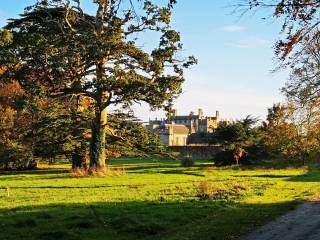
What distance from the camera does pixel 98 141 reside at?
1689 inches

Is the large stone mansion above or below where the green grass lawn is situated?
above

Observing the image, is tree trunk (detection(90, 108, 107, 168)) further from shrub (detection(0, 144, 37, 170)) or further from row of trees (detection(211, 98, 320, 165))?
row of trees (detection(211, 98, 320, 165))

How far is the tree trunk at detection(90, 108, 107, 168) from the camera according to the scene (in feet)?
140

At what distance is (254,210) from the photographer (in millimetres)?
19094

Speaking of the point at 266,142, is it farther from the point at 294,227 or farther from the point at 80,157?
the point at 294,227

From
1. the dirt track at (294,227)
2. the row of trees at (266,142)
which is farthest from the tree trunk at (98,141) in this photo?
the dirt track at (294,227)

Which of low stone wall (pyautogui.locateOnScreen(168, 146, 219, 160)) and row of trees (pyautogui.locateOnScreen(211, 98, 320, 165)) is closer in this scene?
row of trees (pyautogui.locateOnScreen(211, 98, 320, 165))

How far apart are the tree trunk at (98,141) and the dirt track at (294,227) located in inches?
988

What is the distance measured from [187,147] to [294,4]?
249ft

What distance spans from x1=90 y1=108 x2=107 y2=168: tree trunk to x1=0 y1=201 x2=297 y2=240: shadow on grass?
22024mm

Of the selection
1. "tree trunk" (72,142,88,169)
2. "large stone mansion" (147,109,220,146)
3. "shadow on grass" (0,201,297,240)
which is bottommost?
"shadow on grass" (0,201,297,240)

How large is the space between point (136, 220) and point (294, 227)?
462 cm

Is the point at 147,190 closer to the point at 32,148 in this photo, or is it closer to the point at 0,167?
the point at 32,148

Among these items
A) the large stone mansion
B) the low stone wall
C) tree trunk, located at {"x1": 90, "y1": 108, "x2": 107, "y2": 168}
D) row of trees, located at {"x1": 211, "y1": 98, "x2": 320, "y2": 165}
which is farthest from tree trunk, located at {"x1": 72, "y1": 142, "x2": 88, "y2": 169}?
the large stone mansion
